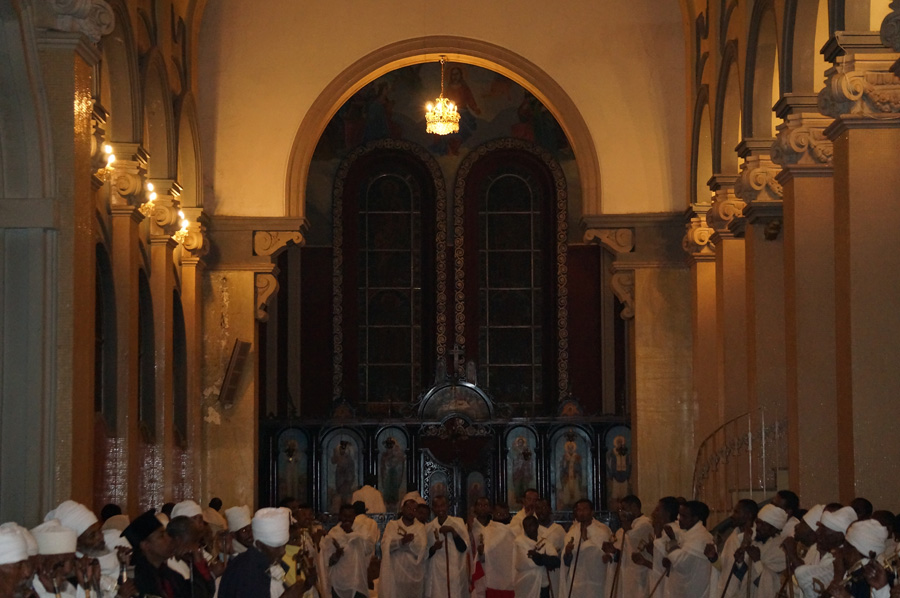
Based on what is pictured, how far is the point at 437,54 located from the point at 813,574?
13.9 m

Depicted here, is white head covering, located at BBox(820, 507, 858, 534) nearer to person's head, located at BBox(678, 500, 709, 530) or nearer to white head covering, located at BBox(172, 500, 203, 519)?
person's head, located at BBox(678, 500, 709, 530)

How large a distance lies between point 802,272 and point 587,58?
8.98 meters

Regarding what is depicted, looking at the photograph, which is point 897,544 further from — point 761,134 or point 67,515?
point 761,134

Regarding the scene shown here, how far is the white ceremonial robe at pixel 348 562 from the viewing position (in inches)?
671

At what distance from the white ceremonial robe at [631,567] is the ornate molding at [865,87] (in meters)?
5.56

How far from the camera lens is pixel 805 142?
13828 millimetres

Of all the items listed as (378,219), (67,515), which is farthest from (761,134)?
(378,219)

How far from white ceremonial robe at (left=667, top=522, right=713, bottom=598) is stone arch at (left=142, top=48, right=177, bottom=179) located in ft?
28.5

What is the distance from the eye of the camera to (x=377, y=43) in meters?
22.1

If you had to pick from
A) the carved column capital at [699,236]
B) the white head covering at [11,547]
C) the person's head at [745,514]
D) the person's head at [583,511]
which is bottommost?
the person's head at [583,511]

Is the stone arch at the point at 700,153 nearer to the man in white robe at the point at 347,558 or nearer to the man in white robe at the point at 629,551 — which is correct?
the man in white robe at the point at 629,551

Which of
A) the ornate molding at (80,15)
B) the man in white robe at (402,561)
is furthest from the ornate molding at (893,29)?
the man in white robe at (402,561)

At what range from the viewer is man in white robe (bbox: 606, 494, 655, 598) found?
15.3 meters

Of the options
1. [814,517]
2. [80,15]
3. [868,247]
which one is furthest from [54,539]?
[868,247]
